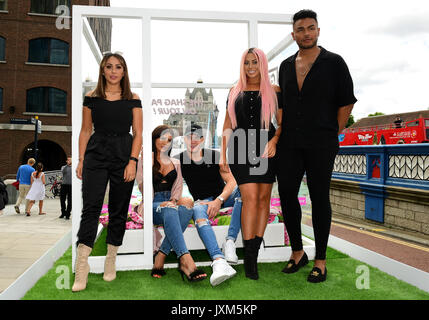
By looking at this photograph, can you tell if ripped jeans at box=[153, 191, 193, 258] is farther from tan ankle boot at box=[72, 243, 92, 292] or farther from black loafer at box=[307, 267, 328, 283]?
black loafer at box=[307, 267, 328, 283]

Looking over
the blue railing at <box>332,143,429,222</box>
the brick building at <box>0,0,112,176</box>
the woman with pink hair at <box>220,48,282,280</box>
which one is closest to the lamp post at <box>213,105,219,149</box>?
the woman with pink hair at <box>220,48,282,280</box>

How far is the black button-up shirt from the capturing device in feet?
9.23

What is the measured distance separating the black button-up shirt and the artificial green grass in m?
1.09

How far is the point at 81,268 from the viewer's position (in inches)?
108

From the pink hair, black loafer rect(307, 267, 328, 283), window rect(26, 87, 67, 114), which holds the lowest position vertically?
black loafer rect(307, 267, 328, 283)

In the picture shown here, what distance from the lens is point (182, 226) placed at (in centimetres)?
313

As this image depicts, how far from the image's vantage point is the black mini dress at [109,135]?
9.48 ft

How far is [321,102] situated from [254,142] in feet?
1.98

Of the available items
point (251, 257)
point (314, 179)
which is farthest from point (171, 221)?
point (314, 179)

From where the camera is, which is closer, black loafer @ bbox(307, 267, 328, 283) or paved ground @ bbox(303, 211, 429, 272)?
black loafer @ bbox(307, 267, 328, 283)

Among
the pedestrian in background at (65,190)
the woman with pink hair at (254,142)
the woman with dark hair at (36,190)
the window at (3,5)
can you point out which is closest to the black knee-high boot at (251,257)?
the woman with pink hair at (254,142)

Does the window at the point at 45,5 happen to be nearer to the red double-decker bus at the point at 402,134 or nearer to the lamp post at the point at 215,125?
the red double-decker bus at the point at 402,134

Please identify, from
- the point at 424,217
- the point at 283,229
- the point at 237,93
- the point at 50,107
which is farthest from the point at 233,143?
the point at 50,107
